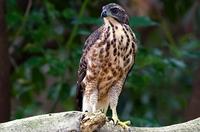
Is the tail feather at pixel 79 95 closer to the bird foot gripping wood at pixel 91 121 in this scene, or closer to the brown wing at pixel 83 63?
the brown wing at pixel 83 63

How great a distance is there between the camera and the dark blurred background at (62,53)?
602 cm

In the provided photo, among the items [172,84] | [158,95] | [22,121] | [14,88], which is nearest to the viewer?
[22,121]

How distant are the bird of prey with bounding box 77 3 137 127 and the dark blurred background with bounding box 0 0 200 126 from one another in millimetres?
1315

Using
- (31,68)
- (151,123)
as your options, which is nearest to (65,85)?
(31,68)

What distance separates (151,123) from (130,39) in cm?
164

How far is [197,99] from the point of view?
22.9 feet

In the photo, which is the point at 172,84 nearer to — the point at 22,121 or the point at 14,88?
the point at 14,88

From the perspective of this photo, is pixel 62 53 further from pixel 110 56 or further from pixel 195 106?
pixel 110 56

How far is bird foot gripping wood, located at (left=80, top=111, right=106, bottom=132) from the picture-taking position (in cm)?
369

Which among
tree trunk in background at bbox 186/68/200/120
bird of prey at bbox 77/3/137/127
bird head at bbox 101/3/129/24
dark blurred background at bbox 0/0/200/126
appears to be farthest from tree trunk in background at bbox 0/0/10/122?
tree trunk in background at bbox 186/68/200/120

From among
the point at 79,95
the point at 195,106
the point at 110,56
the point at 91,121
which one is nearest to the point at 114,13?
the point at 110,56

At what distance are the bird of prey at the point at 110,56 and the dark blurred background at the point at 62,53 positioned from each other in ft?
4.31

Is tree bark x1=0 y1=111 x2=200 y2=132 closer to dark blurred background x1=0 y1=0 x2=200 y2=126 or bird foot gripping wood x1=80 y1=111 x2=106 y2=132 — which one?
bird foot gripping wood x1=80 y1=111 x2=106 y2=132

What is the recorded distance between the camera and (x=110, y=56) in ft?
14.5
